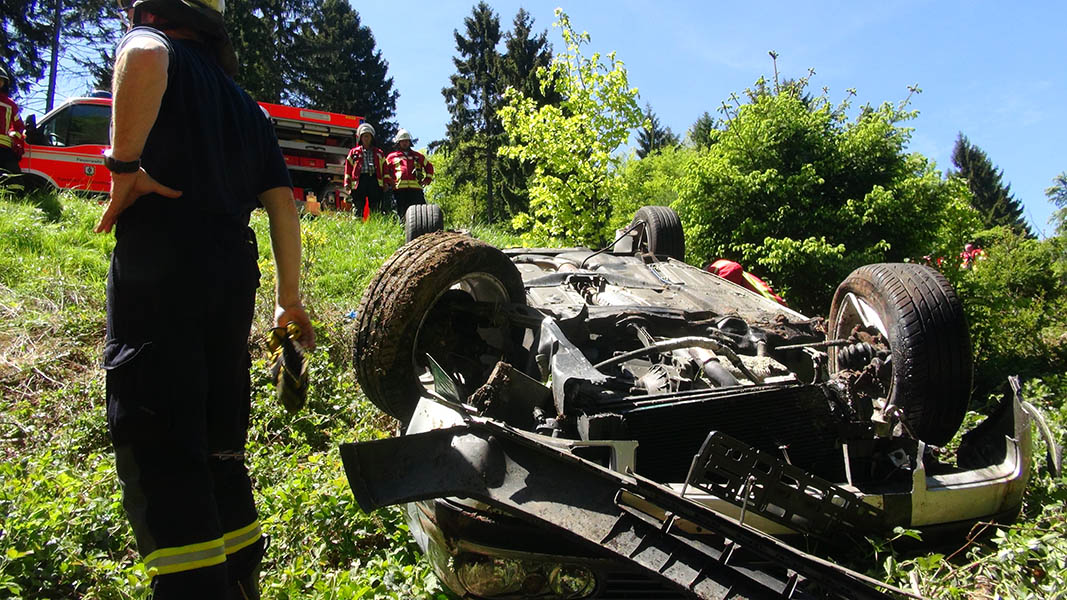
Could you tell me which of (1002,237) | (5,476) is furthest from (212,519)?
(1002,237)


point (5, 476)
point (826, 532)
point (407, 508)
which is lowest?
point (5, 476)

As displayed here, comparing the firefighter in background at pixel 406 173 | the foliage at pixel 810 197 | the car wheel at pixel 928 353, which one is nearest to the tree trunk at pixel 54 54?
the firefighter in background at pixel 406 173

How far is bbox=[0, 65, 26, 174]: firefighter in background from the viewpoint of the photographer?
287 inches

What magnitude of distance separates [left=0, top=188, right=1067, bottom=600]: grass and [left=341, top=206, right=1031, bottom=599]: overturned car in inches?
8.1

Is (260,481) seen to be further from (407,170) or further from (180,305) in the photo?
(407,170)

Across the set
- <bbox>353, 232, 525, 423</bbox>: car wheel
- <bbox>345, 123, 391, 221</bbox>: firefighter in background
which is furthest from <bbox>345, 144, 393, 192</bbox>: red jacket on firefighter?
<bbox>353, 232, 525, 423</bbox>: car wheel

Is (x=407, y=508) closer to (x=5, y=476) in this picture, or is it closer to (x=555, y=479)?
(x=555, y=479)

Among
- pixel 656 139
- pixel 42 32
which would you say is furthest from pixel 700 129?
pixel 42 32

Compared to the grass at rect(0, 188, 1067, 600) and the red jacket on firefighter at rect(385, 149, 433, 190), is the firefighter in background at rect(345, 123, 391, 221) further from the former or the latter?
the grass at rect(0, 188, 1067, 600)

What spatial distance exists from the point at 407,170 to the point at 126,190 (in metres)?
8.34

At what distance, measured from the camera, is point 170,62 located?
173cm

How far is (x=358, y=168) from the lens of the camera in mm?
10375

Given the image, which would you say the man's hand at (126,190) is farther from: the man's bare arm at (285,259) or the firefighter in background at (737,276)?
the firefighter in background at (737,276)

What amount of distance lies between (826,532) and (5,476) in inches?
138
